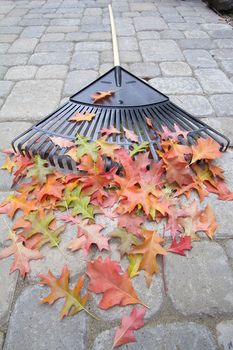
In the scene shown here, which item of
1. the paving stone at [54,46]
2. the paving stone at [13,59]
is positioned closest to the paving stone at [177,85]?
the paving stone at [54,46]

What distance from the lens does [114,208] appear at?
138 centimetres

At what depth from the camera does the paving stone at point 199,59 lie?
2654 millimetres

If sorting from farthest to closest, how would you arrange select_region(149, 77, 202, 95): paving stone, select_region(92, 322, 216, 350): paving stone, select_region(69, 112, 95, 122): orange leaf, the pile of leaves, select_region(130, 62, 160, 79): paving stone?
1. select_region(130, 62, 160, 79): paving stone
2. select_region(149, 77, 202, 95): paving stone
3. select_region(69, 112, 95, 122): orange leaf
4. the pile of leaves
5. select_region(92, 322, 216, 350): paving stone

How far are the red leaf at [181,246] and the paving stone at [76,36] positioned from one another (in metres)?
2.61

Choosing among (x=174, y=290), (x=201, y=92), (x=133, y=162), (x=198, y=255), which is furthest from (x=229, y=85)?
(x=174, y=290)

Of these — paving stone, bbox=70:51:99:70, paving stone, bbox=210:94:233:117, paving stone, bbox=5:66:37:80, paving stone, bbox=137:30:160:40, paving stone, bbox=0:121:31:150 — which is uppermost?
paving stone, bbox=137:30:160:40

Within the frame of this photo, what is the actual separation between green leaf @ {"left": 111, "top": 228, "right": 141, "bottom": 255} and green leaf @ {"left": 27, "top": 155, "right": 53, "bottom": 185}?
44 centimetres

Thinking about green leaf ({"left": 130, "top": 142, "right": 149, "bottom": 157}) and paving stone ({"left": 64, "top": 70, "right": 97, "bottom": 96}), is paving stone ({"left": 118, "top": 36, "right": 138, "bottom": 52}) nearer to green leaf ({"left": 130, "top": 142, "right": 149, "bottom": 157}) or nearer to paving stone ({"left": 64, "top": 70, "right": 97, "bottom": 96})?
paving stone ({"left": 64, "top": 70, "right": 97, "bottom": 96})

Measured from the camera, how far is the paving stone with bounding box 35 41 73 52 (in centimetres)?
298

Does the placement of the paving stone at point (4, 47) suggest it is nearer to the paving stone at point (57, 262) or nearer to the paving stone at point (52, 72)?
the paving stone at point (52, 72)

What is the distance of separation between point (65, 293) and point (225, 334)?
52 centimetres

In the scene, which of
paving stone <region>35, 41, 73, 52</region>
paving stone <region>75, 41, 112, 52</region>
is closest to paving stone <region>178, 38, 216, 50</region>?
paving stone <region>75, 41, 112, 52</region>

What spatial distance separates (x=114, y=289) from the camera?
1.08 metres

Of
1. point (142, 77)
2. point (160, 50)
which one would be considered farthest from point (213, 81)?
point (160, 50)
